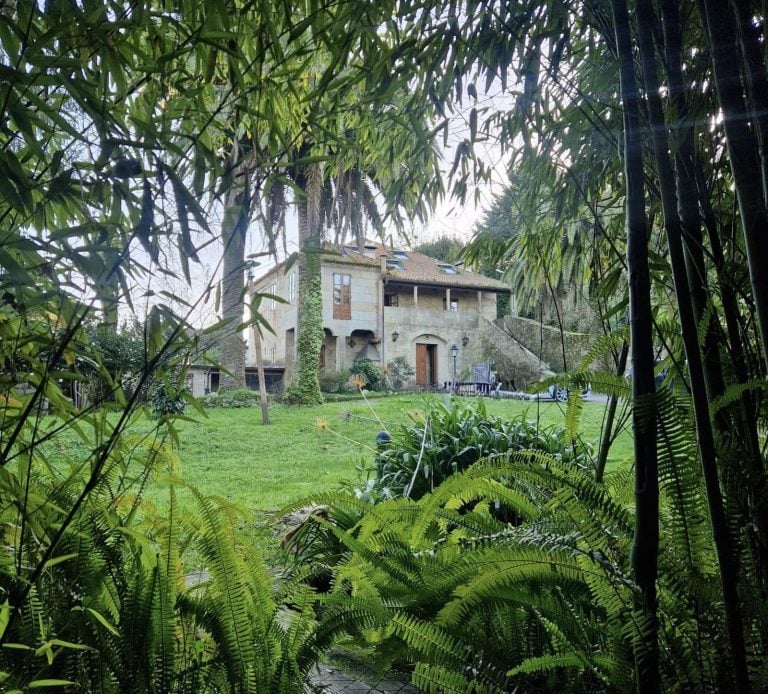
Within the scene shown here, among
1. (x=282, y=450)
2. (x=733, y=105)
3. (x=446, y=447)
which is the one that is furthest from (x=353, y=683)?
(x=282, y=450)

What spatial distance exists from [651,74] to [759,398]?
514 mm

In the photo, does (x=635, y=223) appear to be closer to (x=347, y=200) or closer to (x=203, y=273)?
(x=203, y=273)

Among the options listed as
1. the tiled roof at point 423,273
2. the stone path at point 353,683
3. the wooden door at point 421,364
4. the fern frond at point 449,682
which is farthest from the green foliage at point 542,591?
the wooden door at point 421,364

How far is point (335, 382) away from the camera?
418 inches

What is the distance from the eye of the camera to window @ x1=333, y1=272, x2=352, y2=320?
38.2 ft

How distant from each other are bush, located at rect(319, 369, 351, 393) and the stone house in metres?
0.59

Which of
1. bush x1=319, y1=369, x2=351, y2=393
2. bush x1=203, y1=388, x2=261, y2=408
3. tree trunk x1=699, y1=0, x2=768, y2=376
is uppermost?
tree trunk x1=699, y1=0, x2=768, y2=376

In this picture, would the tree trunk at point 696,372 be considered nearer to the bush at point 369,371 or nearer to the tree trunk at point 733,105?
the tree trunk at point 733,105

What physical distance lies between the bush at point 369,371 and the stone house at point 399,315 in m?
0.42

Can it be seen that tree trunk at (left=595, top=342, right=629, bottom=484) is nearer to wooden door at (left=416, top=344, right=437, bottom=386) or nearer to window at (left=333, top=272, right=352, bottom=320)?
window at (left=333, top=272, right=352, bottom=320)

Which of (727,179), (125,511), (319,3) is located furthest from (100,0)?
(727,179)

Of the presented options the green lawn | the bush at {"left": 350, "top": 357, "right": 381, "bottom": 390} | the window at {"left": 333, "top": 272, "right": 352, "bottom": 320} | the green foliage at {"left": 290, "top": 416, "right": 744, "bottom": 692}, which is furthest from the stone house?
the green foliage at {"left": 290, "top": 416, "right": 744, "bottom": 692}

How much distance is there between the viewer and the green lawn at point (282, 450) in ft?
13.0

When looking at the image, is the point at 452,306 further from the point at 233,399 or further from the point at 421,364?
the point at 233,399
